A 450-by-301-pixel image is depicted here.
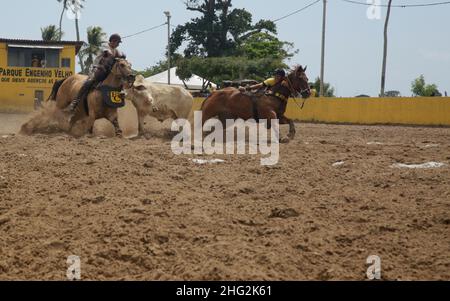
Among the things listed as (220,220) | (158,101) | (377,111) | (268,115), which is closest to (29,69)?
(377,111)

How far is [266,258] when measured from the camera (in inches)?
147

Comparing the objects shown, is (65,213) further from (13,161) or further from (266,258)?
(13,161)

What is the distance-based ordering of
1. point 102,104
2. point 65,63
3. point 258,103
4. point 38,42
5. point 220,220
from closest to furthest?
point 220,220, point 102,104, point 258,103, point 38,42, point 65,63

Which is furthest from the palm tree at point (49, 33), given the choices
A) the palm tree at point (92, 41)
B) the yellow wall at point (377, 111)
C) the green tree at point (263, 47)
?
the yellow wall at point (377, 111)

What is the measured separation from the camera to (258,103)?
39.3ft

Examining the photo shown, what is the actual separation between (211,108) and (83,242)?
8731 millimetres

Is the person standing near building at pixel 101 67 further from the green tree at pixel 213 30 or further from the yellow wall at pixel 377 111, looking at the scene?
the green tree at pixel 213 30

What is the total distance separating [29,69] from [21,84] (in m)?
0.94

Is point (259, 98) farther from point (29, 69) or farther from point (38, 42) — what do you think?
point (38, 42)

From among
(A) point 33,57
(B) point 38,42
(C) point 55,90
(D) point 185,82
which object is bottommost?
(C) point 55,90
